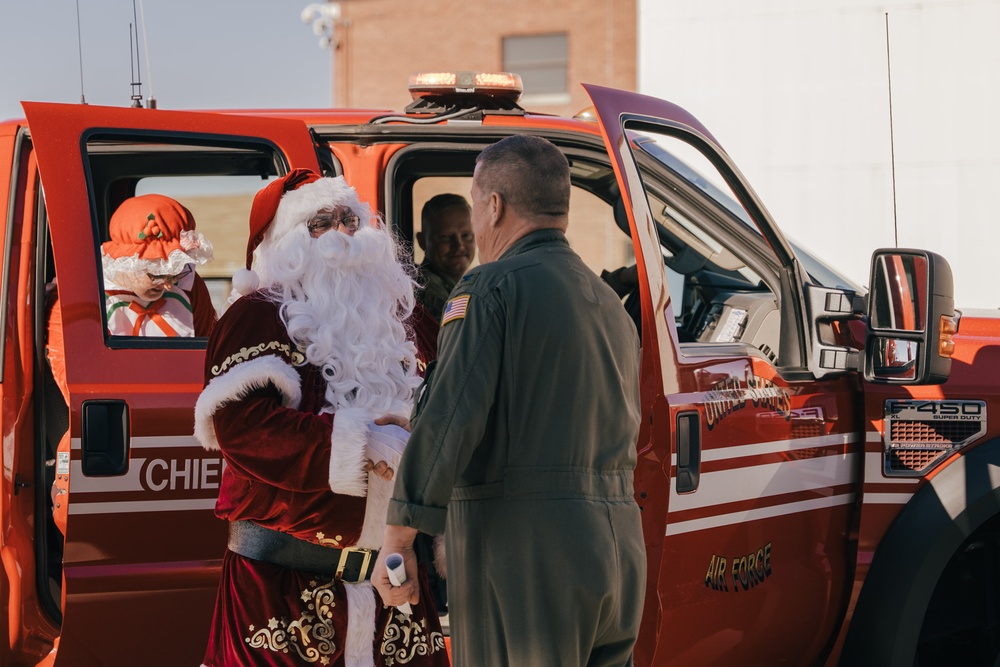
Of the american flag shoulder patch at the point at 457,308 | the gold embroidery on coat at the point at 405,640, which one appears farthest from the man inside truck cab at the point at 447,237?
the american flag shoulder patch at the point at 457,308

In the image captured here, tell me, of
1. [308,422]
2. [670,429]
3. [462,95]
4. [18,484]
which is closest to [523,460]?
[308,422]

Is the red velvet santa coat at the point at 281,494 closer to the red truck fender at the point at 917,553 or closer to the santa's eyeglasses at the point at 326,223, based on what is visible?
the santa's eyeglasses at the point at 326,223

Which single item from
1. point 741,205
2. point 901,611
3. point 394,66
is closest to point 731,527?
point 901,611

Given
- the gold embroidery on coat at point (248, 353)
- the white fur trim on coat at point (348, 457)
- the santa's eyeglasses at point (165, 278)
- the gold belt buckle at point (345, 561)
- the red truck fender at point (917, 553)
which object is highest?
the santa's eyeglasses at point (165, 278)

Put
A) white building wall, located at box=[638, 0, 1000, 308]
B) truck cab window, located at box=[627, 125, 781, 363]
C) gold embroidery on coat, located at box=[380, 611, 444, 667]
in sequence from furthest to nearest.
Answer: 1. white building wall, located at box=[638, 0, 1000, 308]
2. truck cab window, located at box=[627, 125, 781, 363]
3. gold embroidery on coat, located at box=[380, 611, 444, 667]

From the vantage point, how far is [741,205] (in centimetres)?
336

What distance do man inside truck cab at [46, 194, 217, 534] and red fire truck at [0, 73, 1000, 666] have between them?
0.06m

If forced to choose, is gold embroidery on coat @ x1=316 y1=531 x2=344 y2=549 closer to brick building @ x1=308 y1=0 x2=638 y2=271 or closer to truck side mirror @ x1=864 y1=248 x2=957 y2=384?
truck side mirror @ x1=864 y1=248 x2=957 y2=384

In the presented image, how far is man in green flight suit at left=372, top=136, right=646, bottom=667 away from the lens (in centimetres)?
203

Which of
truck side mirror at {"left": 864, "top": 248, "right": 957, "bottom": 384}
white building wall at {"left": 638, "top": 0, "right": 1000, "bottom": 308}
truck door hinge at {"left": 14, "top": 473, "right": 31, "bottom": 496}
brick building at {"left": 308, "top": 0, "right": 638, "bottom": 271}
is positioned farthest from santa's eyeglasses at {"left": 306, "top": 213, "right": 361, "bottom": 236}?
brick building at {"left": 308, "top": 0, "right": 638, "bottom": 271}

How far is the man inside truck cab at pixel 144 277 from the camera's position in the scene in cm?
307

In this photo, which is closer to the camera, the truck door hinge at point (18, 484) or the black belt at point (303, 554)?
the black belt at point (303, 554)

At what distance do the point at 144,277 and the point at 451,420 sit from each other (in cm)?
155

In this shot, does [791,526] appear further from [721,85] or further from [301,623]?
[721,85]
